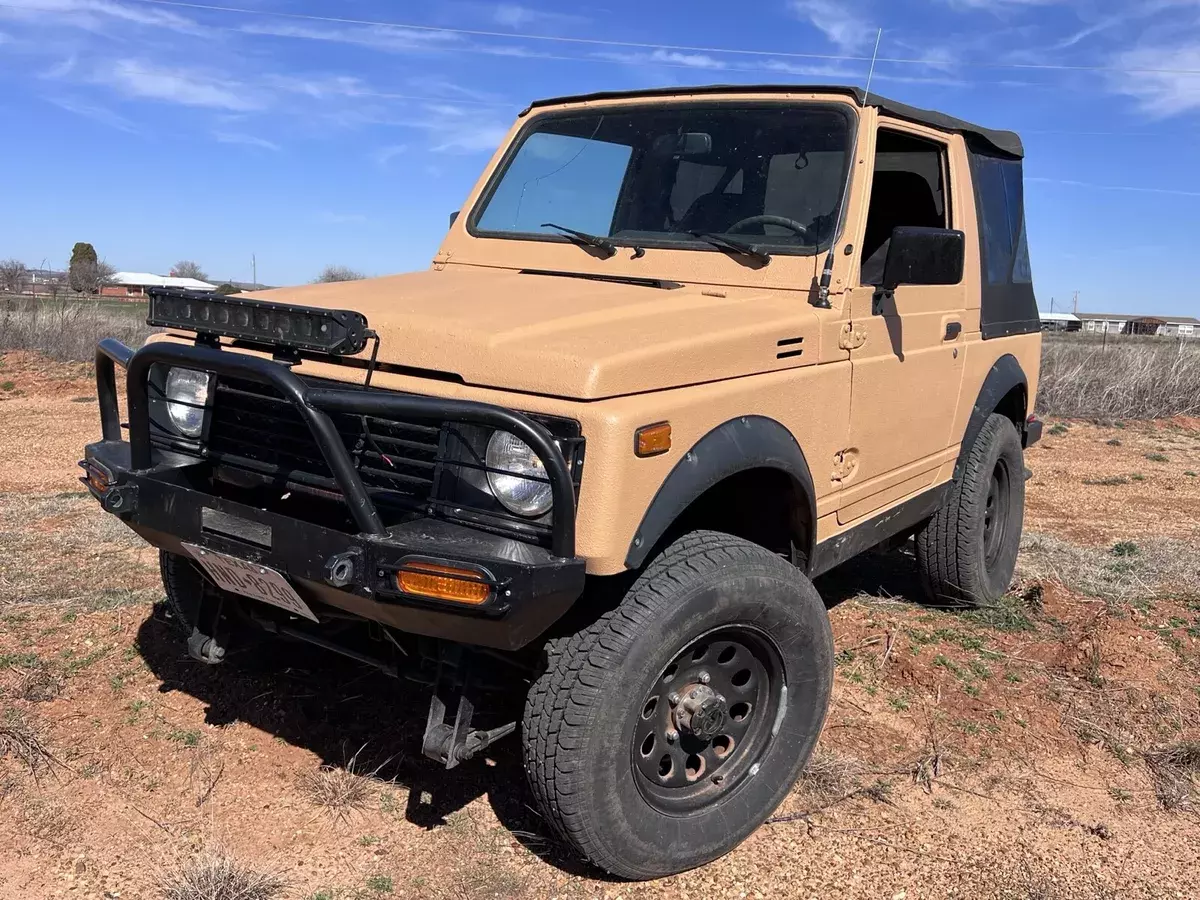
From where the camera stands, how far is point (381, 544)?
219 cm

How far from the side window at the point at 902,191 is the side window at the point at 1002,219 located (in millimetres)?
257

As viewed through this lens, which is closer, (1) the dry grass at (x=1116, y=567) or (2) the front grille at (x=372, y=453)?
(2) the front grille at (x=372, y=453)

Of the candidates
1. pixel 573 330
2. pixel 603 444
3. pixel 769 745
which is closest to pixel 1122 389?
pixel 769 745

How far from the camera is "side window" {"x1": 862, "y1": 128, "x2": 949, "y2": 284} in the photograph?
379 cm

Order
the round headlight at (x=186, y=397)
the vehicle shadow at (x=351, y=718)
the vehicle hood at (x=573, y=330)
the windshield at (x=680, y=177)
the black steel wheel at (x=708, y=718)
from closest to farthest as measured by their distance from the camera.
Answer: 1. the vehicle hood at (x=573, y=330)
2. the black steel wheel at (x=708, y=718)
3. the round headlight at (x=186, y=397)
4. the vehicle shadow at (x=351, y=718)
5. the windshield at (x=680, y=177)

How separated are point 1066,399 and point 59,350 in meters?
15.3

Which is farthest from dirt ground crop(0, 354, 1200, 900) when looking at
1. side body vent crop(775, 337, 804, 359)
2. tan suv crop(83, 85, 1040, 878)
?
side body vent crop(775, 337, 804, 359)

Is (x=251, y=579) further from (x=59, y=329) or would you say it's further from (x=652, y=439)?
(x=59, y=329)

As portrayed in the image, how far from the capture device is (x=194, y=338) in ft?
9.84

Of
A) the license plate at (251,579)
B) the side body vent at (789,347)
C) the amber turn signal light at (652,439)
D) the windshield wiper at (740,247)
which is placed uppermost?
the windshield wiper at (740,247)

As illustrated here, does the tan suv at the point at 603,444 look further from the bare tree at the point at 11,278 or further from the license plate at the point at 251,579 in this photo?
the bare tree at the point at 11,278

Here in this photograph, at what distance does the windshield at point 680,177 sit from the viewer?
342cm

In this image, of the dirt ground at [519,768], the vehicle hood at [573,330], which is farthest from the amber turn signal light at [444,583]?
the dirt ground at [519,768]

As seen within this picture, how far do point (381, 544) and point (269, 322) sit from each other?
739mm
